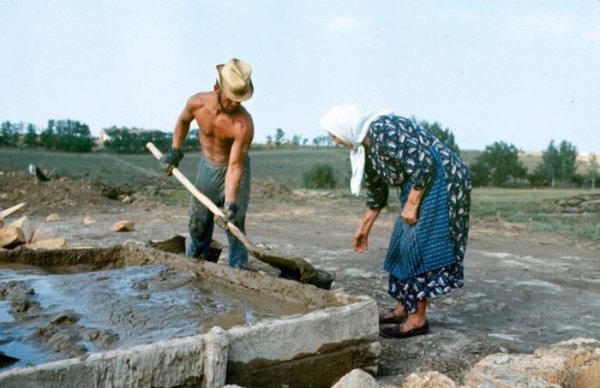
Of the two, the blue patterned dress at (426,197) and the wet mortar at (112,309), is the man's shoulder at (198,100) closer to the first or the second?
the wet mortar at (112,309)

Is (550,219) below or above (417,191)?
below

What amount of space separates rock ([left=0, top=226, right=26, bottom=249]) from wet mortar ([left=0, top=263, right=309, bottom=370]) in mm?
1750

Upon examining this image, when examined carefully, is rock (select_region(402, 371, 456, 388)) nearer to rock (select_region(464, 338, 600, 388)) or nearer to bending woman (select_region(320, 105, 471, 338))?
rock (select_region(464, 338, 600, 388))

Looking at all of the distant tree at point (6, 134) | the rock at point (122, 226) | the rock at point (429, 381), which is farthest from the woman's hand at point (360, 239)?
the distant tree at point (6, 134)

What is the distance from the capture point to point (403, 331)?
4.34 m

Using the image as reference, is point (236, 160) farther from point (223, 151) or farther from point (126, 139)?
point (126, 139)

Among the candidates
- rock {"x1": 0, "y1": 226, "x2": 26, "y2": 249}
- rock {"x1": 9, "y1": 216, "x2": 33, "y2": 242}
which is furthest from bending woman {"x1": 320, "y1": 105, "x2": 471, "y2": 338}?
rock {"x1": 9, "y1": 216, "x2": 33, "y2": 242}

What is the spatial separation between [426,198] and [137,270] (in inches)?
92.7

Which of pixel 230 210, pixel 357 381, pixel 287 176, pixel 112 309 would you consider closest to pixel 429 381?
pixel 357 381

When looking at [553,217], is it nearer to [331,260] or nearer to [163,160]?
[331,260]

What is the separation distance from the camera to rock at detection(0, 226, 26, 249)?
6.85m

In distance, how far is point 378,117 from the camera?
4242 mm

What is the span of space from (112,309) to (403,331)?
1829 millimetres

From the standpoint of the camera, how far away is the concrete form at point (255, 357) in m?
2.75
